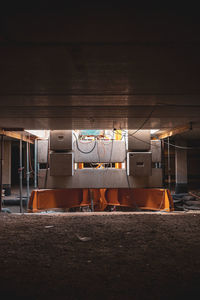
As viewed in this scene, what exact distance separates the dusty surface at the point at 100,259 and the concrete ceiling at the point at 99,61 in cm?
189

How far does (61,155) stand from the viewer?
6504 mm

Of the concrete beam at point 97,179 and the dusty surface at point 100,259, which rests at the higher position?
the concrete beam at point 97,179

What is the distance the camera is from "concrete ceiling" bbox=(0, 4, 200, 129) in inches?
65.7

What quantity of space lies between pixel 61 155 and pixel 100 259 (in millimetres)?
4173

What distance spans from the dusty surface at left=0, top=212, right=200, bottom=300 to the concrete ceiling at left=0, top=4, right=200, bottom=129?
189cm

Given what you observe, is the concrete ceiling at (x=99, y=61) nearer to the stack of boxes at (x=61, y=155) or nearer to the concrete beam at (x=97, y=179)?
the stack of boxes at (x=61, y=155)

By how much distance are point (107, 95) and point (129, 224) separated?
2.05 m

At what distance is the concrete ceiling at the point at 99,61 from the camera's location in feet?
5.47

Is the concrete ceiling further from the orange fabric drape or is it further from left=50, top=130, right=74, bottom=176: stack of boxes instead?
the orange fabric drape

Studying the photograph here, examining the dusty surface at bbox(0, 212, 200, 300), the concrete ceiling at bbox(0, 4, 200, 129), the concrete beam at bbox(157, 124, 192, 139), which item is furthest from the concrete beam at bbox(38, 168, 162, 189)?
the concrete ceiling at bbox(0, 4, 200, 129)

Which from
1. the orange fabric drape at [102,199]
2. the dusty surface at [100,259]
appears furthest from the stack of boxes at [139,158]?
the dusty surface at [100,259]

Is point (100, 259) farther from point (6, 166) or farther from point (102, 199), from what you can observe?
point (6, 166)

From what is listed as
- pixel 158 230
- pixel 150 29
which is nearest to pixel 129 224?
pixel 158 230

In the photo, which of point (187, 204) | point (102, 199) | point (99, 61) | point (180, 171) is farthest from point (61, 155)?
point (180, 171)
